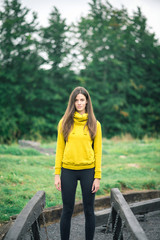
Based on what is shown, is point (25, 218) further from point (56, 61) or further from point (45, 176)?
point (56, 61)

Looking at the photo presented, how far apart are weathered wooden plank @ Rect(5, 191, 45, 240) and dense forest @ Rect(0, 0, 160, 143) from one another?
1343 centimetres

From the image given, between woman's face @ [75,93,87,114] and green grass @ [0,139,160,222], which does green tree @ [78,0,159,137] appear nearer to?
green grass @ [0,139,160,222]

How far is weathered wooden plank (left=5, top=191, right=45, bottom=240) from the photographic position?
2099 millimetres

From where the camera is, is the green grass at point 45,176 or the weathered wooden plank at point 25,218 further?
the green grass at point 45,176

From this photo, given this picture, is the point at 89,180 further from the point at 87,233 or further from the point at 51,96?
the point at 51,96

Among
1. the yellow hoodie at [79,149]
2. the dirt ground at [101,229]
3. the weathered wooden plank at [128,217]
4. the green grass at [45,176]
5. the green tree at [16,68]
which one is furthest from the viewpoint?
the green tree at [16,68]

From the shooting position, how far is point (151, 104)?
20797 mm

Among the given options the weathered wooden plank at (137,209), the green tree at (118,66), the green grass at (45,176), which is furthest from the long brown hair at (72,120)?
the green tree at (118,66)

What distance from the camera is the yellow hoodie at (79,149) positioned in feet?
9.06

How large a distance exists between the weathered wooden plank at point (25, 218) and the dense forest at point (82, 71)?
1343 cm

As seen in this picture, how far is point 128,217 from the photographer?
2484mm

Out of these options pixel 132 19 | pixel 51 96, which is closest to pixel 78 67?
pixel 51 96

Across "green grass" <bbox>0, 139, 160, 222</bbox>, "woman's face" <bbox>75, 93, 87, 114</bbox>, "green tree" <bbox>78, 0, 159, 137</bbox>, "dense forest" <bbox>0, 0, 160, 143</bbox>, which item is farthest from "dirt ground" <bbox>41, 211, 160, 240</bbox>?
"green tree" <bbox>78, 0, 159, 137</bbox>

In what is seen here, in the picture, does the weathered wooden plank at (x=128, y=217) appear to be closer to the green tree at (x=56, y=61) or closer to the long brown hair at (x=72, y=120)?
the long brown hair at (x=72, y=120)
